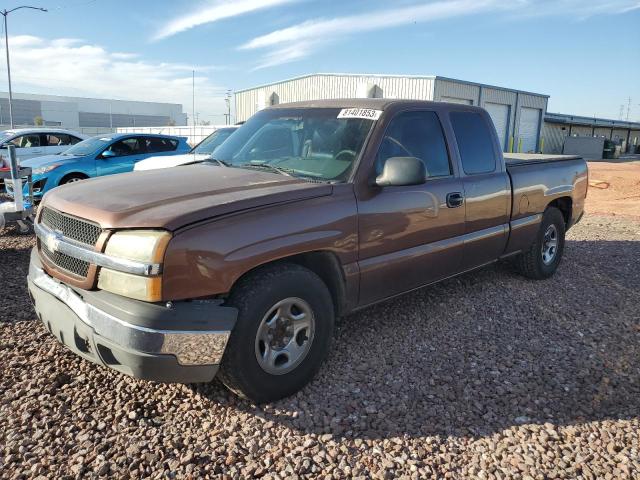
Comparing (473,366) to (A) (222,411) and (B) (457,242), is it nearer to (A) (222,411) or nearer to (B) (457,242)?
(B) (457,242)

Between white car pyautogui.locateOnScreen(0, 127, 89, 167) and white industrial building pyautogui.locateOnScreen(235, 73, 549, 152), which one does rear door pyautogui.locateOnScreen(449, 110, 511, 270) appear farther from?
white industrial building pyautogui.locateOnScreen(235, 73, 549, 152)

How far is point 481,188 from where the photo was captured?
4605 millimetres

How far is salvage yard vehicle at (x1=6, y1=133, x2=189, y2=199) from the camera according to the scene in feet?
30.1

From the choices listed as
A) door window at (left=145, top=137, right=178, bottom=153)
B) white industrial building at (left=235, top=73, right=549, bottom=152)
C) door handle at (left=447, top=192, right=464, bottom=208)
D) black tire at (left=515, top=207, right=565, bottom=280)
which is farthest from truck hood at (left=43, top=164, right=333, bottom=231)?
white industrial building at (left=235, top=73, right=549, bottom=152)

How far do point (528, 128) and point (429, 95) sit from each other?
15.0m

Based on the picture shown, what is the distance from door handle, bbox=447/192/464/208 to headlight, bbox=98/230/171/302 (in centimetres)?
A: 245

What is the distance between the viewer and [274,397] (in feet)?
10.3

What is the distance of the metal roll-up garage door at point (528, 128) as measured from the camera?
3953 centimetres

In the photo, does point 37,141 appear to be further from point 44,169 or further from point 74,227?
point 74,227

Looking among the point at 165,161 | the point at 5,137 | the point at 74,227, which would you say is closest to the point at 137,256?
the point at 74,227

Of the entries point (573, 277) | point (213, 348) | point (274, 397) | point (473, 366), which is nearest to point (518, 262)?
point (573, 277)

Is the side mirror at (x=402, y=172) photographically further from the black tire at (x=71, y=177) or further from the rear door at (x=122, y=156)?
the black tire at (x=71, y=177)

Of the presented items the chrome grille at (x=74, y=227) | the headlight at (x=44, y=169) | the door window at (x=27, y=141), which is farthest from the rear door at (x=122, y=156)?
the chrome grille at (x=74, y=227)

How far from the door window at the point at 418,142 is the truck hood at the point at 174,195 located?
0.75 metres
